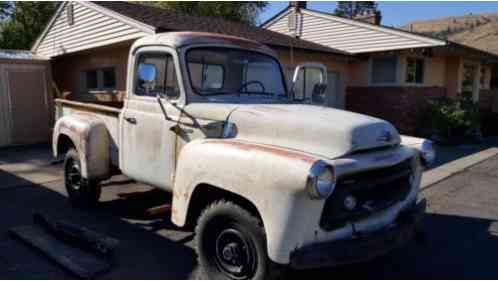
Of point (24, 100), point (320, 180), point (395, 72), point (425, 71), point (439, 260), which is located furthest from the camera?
point (425, 71)

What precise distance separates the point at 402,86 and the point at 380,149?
459 inches

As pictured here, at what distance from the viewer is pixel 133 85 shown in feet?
14.9

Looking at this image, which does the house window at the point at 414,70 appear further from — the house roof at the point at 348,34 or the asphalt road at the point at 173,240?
the asphalt road at the point at 173,240

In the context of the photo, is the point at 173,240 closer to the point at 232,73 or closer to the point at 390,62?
the point at 232,73

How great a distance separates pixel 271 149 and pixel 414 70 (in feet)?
45.1

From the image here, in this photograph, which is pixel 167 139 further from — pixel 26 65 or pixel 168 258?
pixel 26 65

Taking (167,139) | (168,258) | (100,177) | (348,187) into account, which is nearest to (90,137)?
(100,177)

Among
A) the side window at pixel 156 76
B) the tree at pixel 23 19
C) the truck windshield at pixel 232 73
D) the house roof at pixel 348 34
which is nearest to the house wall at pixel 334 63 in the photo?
→ the house roof at pixel 348 34

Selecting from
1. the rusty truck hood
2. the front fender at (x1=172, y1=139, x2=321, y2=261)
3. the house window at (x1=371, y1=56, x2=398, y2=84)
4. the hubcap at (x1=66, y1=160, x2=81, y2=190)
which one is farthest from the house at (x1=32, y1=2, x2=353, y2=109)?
the front fender at (x1=172, y1=139, x2=321, y2=261)

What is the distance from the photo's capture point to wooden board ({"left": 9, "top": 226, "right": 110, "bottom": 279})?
3.61 meters

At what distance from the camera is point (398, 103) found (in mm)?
14070

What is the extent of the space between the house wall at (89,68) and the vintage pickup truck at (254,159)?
6.64m

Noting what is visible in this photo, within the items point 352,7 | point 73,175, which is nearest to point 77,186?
point 73,175

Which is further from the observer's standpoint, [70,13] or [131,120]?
[70,13]
